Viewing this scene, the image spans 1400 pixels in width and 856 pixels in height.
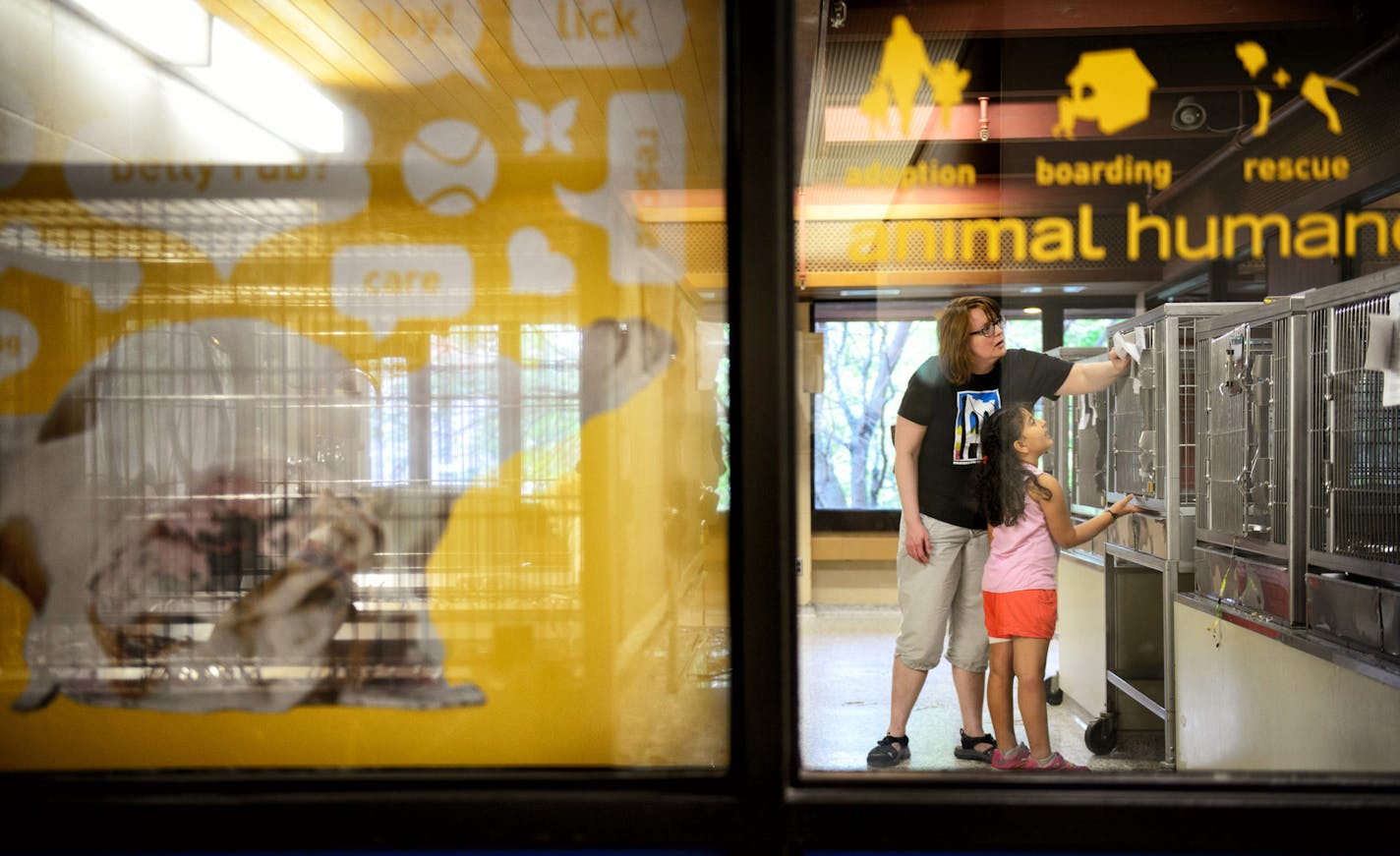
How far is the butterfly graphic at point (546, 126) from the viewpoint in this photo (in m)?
2.00

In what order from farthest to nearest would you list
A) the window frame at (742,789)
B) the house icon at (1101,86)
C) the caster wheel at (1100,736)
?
1. the caster wheel at (1100,736)
2. the house icon at (1101,86)
3. the window frame at (742,789)

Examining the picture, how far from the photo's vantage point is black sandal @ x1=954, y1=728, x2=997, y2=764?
3.77m

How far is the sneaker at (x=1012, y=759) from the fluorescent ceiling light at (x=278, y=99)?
268 cm

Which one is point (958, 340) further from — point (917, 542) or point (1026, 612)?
point (1026, 612)

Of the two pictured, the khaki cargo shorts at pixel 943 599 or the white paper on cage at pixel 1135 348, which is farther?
the white paper on cage at pixel 1135 348

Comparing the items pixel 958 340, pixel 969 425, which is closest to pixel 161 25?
pixel 958 340

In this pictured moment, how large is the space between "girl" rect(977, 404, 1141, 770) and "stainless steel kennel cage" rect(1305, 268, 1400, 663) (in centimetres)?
75

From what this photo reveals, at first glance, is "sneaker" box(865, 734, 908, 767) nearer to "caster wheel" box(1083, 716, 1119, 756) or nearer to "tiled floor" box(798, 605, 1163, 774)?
"tiled floor" box(798, 605, 1163, 774)

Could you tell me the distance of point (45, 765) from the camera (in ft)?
6.49

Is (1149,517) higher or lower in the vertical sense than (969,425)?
lower

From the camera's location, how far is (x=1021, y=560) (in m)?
3.46

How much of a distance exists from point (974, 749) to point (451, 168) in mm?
2758

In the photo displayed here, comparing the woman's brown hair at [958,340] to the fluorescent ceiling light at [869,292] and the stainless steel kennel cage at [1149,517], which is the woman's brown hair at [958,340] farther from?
the fluorescent ceiling light at [869,292]

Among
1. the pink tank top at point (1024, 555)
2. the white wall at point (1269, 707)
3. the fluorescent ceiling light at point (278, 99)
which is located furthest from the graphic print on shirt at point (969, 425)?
the fluorescent ceiling light at point (278, 99)
